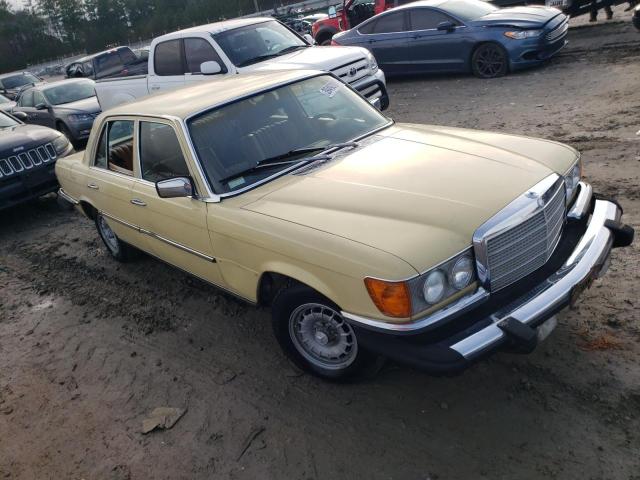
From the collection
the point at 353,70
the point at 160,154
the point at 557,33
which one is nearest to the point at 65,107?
the point at 353,70

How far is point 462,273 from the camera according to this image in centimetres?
276

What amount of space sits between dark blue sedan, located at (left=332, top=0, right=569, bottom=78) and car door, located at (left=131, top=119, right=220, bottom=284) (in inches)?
310

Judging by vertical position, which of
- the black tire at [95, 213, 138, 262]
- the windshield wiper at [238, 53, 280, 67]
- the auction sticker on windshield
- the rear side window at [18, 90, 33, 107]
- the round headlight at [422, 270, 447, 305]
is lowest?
the black tire at [95, 213, 138, 262]

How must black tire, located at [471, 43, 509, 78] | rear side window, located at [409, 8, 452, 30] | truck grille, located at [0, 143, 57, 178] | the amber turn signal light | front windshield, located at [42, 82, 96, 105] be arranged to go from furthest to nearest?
front windshield, located at [42, 82, 96, 105] < rear side window, located at [409, 8, 452, 30] < black tire, located at [471, 43, 509, 78] < truck grille, located at [0, 143, 57, 178] < the amber turn signal light

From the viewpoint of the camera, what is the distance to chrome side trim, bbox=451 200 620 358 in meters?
2.64

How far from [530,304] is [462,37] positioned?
28.7 feet

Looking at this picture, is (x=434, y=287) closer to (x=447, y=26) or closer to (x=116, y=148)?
(x=116, y=148)

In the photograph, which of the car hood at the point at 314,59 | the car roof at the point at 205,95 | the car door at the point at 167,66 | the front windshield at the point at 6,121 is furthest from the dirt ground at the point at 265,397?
the car door at the point at 167,66

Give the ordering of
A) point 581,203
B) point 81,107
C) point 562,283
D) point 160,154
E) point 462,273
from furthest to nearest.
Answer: point 81,107 < point 160,154 < point 581,203 < point 562,283 < point 462,273

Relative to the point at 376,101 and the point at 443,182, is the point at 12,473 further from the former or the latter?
the point at 376,101

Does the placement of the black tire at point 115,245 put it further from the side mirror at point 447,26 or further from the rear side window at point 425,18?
the rear side window at point 425,18

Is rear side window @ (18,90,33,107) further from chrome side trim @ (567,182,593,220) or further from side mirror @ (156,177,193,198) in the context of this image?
chrome side trim @ (567,182,593,220)

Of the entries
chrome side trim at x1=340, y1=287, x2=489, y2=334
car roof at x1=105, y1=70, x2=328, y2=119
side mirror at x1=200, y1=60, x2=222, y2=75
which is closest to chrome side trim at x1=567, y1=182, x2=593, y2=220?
chrome side trim at x1=340, y1=287, x2=489, y2=334

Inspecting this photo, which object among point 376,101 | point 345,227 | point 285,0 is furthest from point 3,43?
point 345,227
